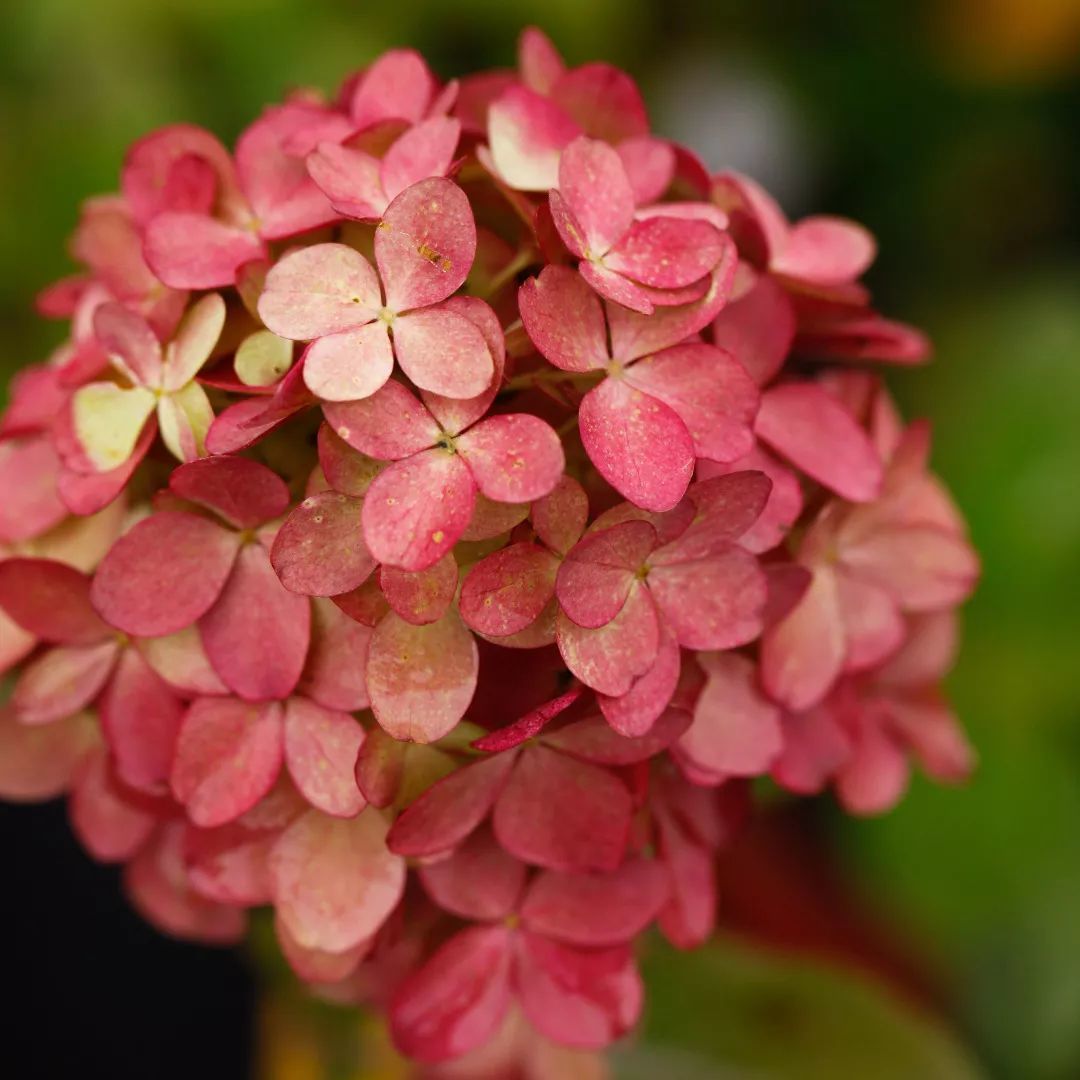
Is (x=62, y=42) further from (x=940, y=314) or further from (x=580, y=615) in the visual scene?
(x=580, y=615)

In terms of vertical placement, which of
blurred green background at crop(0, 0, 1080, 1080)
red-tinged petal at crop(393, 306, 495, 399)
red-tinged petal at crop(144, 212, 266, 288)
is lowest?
blurred green background at crop(0, 0, 1080, 1080)

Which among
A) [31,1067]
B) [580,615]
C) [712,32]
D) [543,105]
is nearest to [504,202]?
[543,105]

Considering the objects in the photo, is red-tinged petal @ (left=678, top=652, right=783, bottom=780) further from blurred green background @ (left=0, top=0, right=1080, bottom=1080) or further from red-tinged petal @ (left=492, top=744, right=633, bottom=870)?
blurred green background @ (left=0, top=0, right=1080, bottom=1080)

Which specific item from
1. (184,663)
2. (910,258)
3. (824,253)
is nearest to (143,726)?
(184,663)

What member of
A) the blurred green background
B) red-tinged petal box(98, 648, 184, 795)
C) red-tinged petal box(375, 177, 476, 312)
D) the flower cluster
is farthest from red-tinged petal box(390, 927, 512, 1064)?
the blurred green background

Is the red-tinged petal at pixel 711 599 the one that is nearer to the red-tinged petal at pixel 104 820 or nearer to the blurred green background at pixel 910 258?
the red-tinged petal at pixel 104 820

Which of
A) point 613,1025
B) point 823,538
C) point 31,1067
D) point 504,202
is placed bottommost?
point 31,1067

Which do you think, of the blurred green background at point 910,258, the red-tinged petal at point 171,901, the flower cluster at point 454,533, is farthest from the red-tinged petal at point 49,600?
the blurred green background at point 910,258

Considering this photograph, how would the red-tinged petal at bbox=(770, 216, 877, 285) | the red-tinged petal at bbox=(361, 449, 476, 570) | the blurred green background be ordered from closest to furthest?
the red-tinged petal at bbox=(361, 449, 476, 570) < the red-tinged petal at bbox=(770, 216, 877, 285) < the blurred green background
